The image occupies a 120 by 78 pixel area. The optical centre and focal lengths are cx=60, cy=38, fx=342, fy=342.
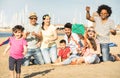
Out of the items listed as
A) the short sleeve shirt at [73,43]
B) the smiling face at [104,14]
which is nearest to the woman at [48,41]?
the short sleeve shirt at [73,43]

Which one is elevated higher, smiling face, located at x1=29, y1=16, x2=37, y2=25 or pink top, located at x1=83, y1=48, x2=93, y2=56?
smiling face, located at x1=29, y1=16, x2=37, y2=25

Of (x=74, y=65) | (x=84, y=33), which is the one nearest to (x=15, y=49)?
(x=74, y=65)

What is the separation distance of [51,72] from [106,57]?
9.20 feet

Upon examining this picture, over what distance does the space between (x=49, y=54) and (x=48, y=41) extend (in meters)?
0.56

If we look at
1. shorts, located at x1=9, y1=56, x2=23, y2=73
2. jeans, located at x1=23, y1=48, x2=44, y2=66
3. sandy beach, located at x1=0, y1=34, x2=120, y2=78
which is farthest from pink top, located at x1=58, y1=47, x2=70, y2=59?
shorts, located at x1=9, y1=56, x2=23, y2=73

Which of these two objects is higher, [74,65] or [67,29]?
[67,29]

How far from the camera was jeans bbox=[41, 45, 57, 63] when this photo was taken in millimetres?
12016

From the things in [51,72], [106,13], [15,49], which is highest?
[106,13]

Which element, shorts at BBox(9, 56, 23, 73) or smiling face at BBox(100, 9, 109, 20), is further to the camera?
smiling face at BBox(100, 9, 109, 20)

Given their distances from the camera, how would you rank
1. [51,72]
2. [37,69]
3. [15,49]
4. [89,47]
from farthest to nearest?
[89,47], [37,69], [51,72], [15,49]

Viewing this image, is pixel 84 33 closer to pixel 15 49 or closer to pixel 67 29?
pixel 67 29

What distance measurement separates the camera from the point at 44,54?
1205cm

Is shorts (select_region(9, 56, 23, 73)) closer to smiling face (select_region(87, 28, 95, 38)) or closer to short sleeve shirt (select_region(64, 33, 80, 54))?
short sleeve shirt (select_region(64, 33, 80, 54))

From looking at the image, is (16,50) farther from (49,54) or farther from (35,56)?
(49,54)
